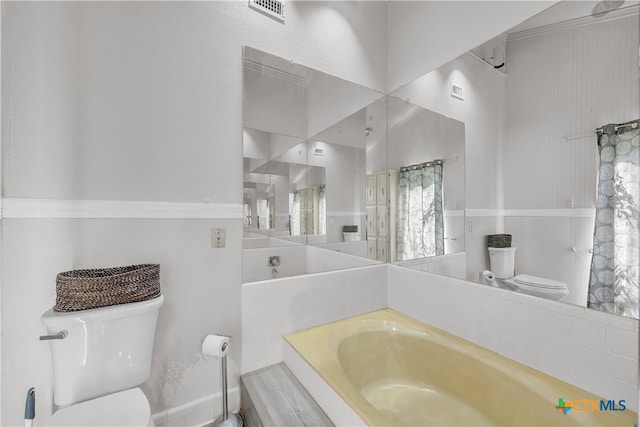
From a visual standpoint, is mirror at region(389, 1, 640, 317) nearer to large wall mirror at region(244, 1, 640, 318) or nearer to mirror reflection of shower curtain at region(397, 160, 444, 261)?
large wall mirror at region(244, 1, 640, 318)

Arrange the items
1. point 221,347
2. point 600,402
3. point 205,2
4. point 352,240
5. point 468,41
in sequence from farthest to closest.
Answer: point 352,240
point 468,41
point 205,2
point 221,347
point 600,402

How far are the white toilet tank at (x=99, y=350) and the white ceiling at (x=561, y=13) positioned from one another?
2.32 meters

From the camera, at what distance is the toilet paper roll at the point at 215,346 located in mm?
1347

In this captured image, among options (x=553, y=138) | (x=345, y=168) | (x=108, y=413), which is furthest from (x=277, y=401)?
(x=553, y=138)

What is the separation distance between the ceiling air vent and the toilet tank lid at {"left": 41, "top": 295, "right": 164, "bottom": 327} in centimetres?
176

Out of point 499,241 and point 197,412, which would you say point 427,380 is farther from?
point 197,412

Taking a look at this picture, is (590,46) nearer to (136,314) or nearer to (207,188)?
(207,188)

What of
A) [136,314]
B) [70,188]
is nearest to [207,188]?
[70,188]

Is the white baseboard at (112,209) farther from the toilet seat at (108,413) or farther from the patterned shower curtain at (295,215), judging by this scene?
the toilet seat at (108,413)

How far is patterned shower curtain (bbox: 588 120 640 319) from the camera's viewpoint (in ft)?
3.59

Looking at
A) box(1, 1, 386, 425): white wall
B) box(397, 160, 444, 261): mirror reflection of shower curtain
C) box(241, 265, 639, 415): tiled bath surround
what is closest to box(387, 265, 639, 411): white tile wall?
box(241, 265, 639, 415): tiled bath surround

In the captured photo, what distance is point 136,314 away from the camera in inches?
46.1

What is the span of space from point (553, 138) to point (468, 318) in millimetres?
1092

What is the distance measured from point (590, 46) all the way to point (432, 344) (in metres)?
1.74
